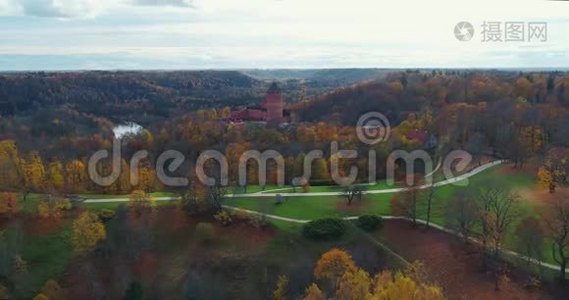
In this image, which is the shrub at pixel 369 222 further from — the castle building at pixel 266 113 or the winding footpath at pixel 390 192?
the castle building at pixel 266 113

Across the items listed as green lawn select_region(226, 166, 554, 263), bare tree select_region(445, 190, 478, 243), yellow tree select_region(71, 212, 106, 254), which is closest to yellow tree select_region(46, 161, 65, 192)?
yellow tree select_region(71, 212, 106, 254)

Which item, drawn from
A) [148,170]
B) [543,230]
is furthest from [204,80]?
[543,230]

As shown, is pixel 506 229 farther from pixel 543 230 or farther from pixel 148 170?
pixel 148 170

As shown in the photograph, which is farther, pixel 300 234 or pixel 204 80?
pixel 204 80

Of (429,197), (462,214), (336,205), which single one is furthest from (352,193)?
(462,214)

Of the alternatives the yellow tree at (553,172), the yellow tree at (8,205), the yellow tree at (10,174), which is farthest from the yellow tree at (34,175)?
the yellow tree at (553,172)

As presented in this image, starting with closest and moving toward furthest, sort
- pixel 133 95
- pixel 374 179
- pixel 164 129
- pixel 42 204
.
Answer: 1. pixel 42 204
2. pixel 374 179
3. pixel 164 129
4. pixel 133 95
